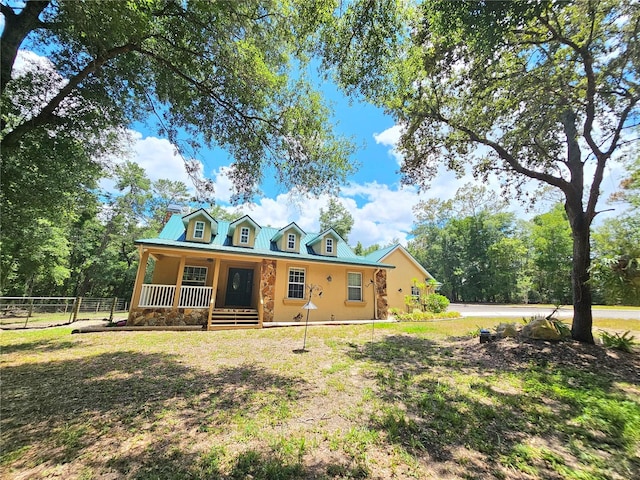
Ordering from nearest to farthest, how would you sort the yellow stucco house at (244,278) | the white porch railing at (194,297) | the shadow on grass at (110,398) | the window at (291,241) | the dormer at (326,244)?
the shadow on grass at (110,398), the yellow stucco house at (244,278), the white porch railing at (194,297), the window at (291,241), the dormer at (326,244)

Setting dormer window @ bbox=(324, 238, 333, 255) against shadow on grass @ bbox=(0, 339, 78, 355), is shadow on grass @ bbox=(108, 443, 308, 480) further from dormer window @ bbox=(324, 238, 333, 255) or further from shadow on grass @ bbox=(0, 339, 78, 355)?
dormer window @ bbox=(324, 238, 333, 255)

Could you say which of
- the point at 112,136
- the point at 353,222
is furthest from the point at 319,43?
the point at 353,222

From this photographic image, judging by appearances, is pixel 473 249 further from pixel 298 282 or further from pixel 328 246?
pixel 298 282

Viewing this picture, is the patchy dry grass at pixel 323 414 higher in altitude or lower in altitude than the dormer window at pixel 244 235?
lower

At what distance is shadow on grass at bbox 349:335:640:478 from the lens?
250cm

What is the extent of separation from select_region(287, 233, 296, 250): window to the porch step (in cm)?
358

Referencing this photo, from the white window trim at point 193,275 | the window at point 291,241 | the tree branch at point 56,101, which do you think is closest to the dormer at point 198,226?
the white window trim at point 193,275

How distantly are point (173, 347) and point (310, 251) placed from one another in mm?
8331

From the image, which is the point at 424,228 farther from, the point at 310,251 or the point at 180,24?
the point at 180,24

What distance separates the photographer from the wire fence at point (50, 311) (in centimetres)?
1147

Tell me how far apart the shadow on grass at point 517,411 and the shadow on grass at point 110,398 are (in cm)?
180

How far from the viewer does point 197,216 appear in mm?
11430

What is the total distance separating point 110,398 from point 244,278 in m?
9.36

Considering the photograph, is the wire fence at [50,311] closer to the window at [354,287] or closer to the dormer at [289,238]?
the dormer at [289,238]
